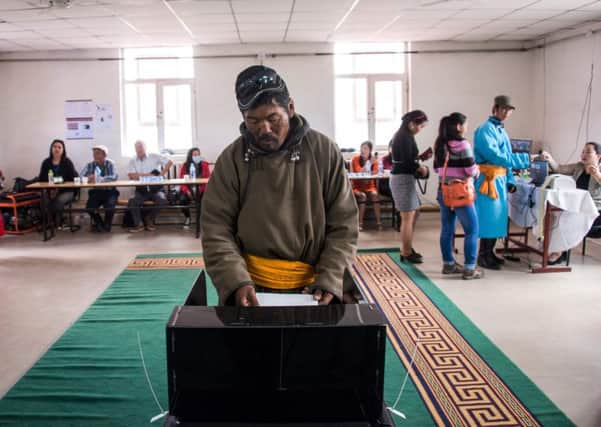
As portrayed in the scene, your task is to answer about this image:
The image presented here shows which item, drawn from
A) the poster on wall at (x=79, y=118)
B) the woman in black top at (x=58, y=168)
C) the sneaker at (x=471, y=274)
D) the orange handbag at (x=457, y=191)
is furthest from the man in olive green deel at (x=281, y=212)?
the poster on wall at (x=79, y=118)

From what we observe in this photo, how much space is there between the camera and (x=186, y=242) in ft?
21.2

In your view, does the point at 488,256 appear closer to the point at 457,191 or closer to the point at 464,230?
the point at 464,230

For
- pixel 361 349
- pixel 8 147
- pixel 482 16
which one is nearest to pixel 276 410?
pixel 361 349

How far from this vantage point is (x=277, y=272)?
1569mm

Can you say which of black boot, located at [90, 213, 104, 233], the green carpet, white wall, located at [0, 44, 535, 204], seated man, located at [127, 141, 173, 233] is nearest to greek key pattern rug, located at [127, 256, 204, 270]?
the green carpet

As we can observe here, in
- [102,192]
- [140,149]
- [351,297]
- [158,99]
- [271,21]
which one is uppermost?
[271,21]

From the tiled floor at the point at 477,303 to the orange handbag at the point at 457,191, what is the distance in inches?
27.2

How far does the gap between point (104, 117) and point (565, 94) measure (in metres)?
6.64

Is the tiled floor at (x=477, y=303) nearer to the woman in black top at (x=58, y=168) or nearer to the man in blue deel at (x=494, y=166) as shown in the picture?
the man in blue deel at (x=494, y=166)

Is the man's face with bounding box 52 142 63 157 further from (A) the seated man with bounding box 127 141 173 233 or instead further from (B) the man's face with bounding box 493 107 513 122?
(B) the man's face with bounding box 493 107 513 122

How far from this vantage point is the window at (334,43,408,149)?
827 centimetres

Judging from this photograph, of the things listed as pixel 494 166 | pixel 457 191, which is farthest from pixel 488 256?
pixel 457 191

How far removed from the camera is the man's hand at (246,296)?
1423 millimetres

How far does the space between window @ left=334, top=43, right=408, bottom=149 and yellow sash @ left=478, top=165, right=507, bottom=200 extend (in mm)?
3826
